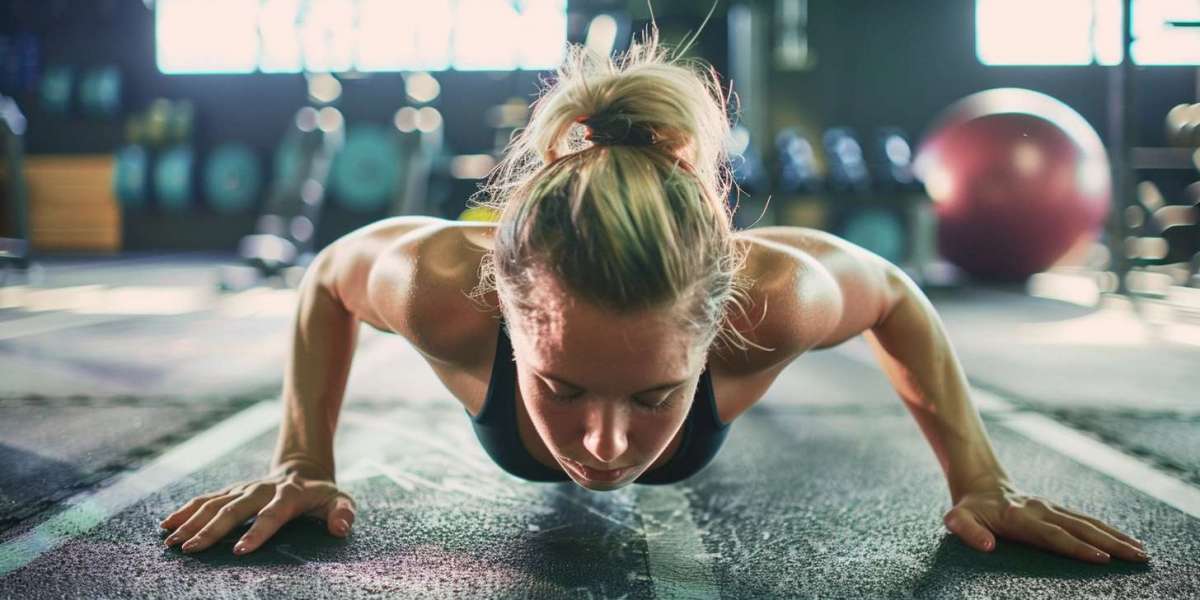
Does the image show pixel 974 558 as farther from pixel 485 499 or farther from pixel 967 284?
pixel 967 284

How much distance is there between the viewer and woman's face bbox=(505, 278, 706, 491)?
908 mm

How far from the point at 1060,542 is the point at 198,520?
115 centimetres

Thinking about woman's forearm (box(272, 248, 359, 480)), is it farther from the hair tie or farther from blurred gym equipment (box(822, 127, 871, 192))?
blurred gym equipment (box(822, 127, 871, 192))

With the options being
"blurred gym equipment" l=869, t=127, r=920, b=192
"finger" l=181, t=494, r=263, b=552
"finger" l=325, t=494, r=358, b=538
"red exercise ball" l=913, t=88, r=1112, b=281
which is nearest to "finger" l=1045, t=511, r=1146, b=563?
"finger" l=325, t=494, r=358, b=538

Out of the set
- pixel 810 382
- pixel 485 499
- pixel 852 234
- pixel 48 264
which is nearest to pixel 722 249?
pixel 485 499

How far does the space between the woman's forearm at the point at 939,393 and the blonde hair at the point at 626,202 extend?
0.33 meters

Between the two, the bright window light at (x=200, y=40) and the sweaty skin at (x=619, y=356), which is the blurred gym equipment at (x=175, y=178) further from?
the sweaty skin at (x=619, y=356)

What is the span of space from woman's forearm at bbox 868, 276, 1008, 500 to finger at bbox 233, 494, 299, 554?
903 millimetres

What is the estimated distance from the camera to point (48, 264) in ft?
21.4

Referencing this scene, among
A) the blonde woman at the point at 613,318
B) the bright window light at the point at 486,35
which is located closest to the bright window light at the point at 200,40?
the bright window light at the point at 486,35

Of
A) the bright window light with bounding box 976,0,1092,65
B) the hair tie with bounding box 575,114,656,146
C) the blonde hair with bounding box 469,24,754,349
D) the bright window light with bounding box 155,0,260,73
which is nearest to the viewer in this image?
the blonde hair with bounding box 469,24,754,349

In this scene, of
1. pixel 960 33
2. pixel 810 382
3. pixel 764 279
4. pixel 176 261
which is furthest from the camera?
pixel 960 33

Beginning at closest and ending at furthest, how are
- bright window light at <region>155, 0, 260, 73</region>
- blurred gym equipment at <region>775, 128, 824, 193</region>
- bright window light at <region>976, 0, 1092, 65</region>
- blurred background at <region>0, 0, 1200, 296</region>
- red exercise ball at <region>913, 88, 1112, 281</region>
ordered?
red exercise ball at <region>913, 88, 1112, 281</region>, blurred gym equipment at <region>775, 128, 824, 193</region>, blurred background at <region>0, 0, 1200, 296</region>, bright window light at <region>976, 0, 1092, 65</region>, bright window light at <region>155, 0, 260, 73</region>

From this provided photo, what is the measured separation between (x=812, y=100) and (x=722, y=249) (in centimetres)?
735
